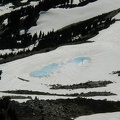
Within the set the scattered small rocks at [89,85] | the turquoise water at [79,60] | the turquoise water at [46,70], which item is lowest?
the turquoise water at [46,70]

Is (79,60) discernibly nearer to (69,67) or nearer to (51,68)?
(69,67)

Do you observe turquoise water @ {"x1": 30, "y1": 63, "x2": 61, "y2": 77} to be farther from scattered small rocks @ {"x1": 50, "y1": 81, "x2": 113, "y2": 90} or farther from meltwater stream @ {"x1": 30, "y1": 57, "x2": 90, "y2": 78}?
scattered small rocks @ {"x1": 50, "y1": 81, "x2": 113, "y2": 90}

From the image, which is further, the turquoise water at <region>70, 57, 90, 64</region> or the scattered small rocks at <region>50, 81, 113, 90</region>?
the turquoise water at <region>70, 57, 90, 64</region>

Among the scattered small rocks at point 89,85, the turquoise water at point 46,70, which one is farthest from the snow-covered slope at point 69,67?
the scattered small rocks at point 89,85

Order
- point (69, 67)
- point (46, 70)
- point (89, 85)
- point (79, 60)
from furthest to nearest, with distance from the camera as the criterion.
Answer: point (79, 60) < point (69, 67) < point (46, 70) < point (89, 85)

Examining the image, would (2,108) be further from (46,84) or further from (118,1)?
(118,1)

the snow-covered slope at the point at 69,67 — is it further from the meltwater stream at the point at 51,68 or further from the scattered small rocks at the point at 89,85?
the scattered small rocks at the point at 89,85

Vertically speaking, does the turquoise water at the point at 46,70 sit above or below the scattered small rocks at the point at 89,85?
below

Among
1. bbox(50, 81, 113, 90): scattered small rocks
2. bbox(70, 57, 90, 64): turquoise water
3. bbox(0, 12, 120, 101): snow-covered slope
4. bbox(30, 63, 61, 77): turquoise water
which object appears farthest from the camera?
bbox(70, 57, 90, 64): turquoise water

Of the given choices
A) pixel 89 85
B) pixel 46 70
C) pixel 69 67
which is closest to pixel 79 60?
pixel 69 67

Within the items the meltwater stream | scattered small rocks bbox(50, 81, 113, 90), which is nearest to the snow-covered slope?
the meltwater stream

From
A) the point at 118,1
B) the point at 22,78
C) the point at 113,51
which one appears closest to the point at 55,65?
the point at 22,78
